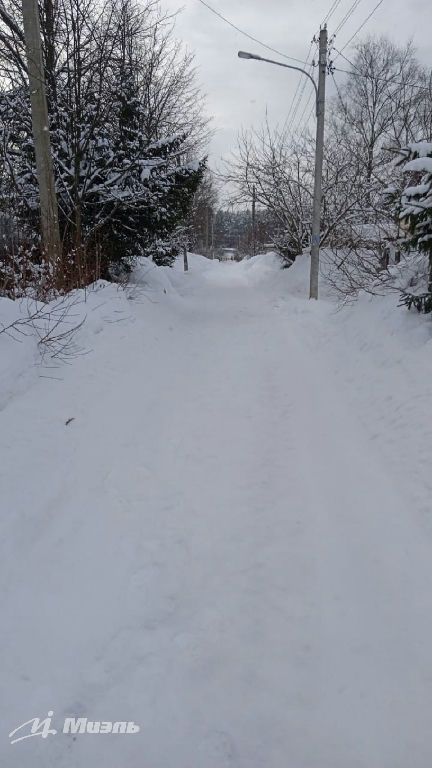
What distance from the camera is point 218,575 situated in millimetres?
2684

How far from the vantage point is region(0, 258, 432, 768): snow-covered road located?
6.13 ft

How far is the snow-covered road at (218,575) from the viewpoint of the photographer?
1869 millimetres

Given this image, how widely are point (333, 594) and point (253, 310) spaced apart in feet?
33.6

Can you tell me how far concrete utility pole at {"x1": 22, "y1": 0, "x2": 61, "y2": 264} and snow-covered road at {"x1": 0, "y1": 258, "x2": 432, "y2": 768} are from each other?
3915 millimetres

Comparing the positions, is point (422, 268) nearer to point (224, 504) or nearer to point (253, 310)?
point (224, 504)
